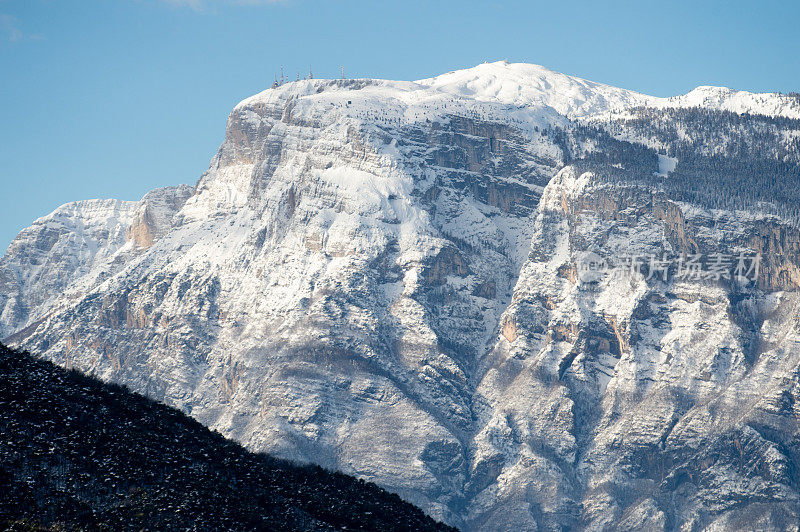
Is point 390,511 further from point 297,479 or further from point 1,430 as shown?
point 1,430

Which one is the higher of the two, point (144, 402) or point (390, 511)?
point (144, 402)

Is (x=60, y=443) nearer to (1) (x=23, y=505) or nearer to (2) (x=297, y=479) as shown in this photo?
(1) (x=23, y=505)

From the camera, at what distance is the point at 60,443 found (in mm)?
94500

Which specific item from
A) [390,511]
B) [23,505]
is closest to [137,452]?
[23,505]

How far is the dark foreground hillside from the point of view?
88.9m

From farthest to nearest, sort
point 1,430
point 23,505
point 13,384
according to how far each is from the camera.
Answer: point 13,384 < point 1,430 < point 23,505

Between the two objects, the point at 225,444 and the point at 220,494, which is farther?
the point at 225,444

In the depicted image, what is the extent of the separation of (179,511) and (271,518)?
26.8 feet

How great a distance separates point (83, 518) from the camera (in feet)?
288

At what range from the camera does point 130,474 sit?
95250mm

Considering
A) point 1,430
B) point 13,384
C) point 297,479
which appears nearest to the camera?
point 1,430

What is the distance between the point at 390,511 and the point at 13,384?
3365 centimetres

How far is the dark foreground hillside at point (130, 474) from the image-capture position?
88.9 m

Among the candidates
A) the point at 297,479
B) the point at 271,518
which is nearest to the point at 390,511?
the point at 297,479
